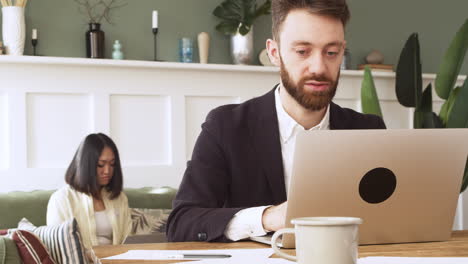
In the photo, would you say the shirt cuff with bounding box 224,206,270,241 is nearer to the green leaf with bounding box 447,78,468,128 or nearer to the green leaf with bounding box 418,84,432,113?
the green leaf with bounding box 447,78,468,128

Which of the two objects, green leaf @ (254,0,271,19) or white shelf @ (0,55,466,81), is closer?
white shelf @ (0,55,466,81)

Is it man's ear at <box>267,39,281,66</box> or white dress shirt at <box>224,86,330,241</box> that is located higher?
man's ear at <box>267,39,281,66</box>

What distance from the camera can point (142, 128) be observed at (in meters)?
4.09

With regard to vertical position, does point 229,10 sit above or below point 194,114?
above

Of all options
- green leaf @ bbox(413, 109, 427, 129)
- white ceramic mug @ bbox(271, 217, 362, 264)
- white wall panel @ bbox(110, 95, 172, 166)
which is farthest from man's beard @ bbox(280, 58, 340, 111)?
green leaf @ bbox(413, 109, 427, 129)

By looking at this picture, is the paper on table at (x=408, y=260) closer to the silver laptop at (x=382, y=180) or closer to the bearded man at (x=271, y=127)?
the silver laptop at (x=382, y=180)

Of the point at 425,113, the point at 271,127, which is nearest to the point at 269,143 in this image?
the point at 271,127

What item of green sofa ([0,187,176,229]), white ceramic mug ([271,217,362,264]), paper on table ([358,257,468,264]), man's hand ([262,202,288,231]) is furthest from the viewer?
green sofa ([0,187,176,229])

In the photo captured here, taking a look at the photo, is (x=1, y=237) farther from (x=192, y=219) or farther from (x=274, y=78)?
(x=274, y=78)

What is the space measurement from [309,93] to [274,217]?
39cm

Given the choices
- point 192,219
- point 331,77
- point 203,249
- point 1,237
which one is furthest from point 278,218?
point 1,237

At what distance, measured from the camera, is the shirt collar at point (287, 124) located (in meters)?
1.79

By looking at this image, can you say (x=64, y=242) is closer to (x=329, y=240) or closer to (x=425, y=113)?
(x=329, y=240)

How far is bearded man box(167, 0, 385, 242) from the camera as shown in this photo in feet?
5.28
